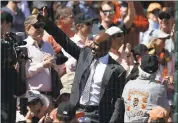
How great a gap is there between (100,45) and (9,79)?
2.70 feet

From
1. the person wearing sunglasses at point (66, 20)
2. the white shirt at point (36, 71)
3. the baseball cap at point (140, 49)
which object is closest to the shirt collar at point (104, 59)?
the white shirt at point (36, 71)

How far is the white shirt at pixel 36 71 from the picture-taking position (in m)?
7.16

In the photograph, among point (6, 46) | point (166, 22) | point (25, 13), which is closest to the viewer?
point (6, 46)

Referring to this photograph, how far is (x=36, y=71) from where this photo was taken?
7.17 meters

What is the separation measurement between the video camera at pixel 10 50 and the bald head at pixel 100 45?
1.98ft

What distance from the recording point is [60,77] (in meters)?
7.50

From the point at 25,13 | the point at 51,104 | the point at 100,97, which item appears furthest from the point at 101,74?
the point at 25,13

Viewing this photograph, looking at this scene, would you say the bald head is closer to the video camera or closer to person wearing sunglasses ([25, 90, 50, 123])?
A: the video camera

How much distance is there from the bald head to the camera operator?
0.62 meters

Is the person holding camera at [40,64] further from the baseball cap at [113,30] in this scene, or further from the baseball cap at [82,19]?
the baseball cap at [82,19]

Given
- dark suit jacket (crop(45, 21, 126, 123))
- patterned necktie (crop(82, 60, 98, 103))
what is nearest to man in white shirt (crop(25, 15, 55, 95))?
dark suit jacket (crop(45, 21, 126, 123))

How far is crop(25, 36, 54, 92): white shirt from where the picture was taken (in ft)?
23.5

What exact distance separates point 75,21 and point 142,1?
A: 4.00ft

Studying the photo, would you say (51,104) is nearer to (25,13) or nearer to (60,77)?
(60,77)
